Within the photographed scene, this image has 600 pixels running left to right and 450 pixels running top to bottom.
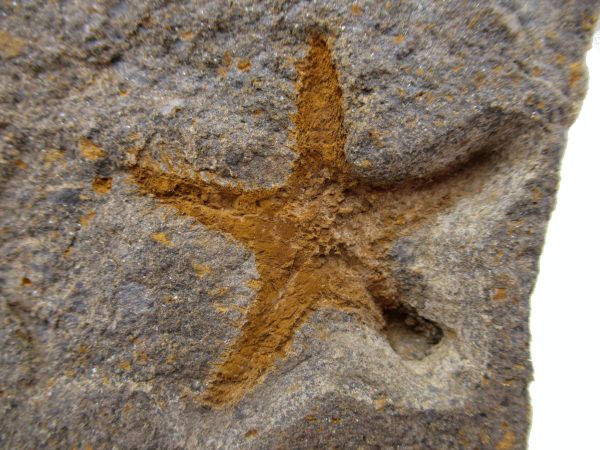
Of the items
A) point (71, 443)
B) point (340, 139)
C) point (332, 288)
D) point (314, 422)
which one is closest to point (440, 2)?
point (340, 139)

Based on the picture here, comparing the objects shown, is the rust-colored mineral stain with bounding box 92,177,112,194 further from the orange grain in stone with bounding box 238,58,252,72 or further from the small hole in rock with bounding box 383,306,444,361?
the small hole in rock with bounding box 383,306,444,361

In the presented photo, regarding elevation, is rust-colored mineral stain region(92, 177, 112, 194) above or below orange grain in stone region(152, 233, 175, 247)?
above

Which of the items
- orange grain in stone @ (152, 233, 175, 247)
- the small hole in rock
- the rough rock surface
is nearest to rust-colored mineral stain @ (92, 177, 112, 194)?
the rough rock surface

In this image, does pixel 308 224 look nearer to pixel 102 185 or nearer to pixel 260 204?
pixel 260 204

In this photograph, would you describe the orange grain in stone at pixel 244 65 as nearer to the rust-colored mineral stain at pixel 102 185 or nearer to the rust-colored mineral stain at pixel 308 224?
the rust-colored mineral stain at pixel 308 224

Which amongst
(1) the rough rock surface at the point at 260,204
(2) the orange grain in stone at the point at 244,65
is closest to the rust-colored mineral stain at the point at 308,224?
(1) the rough rock surface at the point at 260,204

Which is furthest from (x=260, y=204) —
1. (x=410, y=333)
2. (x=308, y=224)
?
(x=410, y=333)

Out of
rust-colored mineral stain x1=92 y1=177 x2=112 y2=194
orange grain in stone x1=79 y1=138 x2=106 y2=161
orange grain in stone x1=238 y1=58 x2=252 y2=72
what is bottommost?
rust-colored mineral stain x1=92 y1=177 x2=112 y2=194

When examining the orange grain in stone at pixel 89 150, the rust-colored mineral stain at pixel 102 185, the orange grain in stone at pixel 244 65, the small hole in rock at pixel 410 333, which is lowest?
the small hole in rock at pixel 410 333
